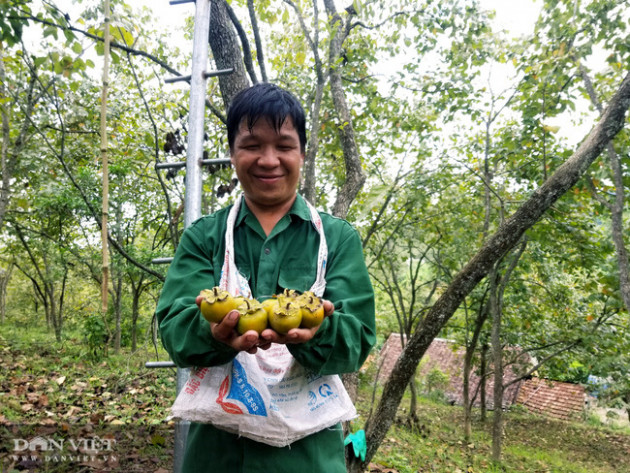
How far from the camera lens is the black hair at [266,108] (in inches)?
53.0

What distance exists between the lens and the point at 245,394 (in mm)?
1213

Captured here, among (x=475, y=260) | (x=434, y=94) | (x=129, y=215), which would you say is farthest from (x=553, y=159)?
(x=129, y=215)

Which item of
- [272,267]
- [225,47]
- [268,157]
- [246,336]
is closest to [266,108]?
[268,157]

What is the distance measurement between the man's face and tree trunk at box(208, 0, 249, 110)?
56.2 inches

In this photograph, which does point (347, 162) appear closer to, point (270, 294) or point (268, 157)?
point (268, 157)

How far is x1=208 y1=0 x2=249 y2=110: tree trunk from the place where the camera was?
2.62 m

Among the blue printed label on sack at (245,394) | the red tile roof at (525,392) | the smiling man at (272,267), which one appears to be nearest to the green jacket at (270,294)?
the smiling man at (272,267)

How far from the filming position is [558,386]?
15.5m

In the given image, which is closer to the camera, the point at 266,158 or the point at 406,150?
the point at 266,158

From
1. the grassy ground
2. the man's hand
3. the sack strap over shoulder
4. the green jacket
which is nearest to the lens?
the man's hand

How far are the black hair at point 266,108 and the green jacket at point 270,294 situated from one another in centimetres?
29

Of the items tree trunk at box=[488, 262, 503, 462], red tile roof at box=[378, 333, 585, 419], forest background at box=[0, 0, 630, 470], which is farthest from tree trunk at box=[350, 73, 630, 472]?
red tile roof at box=[378, 333, 585, 419]

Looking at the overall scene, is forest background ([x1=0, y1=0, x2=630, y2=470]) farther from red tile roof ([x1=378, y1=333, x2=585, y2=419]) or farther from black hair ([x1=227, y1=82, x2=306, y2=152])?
red tile roof ([x1=378, y1=333, x2=585, y2=419])

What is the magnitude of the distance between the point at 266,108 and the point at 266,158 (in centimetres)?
16
